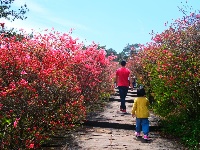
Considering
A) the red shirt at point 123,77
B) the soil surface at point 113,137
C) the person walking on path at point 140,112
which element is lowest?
the soil surface at point 113,137

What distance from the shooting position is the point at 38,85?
610 centimetres

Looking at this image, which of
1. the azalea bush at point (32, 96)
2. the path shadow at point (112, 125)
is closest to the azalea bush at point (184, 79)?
the path shadow at point (112, 125)

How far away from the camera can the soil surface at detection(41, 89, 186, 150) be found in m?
7.02

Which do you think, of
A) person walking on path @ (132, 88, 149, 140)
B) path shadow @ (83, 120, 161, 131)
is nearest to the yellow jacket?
person walking on path @ (132, 88, 149, 140)

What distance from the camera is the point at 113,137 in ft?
25.9

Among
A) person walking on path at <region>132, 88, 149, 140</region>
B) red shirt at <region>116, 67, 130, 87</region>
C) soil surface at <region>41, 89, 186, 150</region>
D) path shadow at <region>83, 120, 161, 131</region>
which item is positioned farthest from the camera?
red shirt at <region>116, 67, 130, 87</region>

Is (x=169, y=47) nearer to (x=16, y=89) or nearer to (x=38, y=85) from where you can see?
(x=38, y=85)

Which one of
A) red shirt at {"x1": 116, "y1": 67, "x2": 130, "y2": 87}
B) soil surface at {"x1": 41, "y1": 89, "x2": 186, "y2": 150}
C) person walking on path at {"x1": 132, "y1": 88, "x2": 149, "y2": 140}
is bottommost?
soil surface at {"x1": 41, "y1": 89, "x2": 186, "y2": 150}

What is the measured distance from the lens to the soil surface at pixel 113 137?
23.0 ft

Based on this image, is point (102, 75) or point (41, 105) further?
point (102, 75)

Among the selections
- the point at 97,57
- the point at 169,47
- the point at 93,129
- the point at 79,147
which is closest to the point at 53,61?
the point at 93,129

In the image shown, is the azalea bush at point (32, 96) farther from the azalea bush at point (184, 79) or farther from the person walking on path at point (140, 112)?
the azalea bush at point (184, 79)

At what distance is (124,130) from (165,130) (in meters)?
1.15

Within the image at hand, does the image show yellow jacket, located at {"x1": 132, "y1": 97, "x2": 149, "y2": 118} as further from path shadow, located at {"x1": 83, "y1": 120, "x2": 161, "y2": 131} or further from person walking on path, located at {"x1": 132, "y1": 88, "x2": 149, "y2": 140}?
path shadow, located at {"x1": 83, "y1": 120, "x2": 161, "y2": 131}
